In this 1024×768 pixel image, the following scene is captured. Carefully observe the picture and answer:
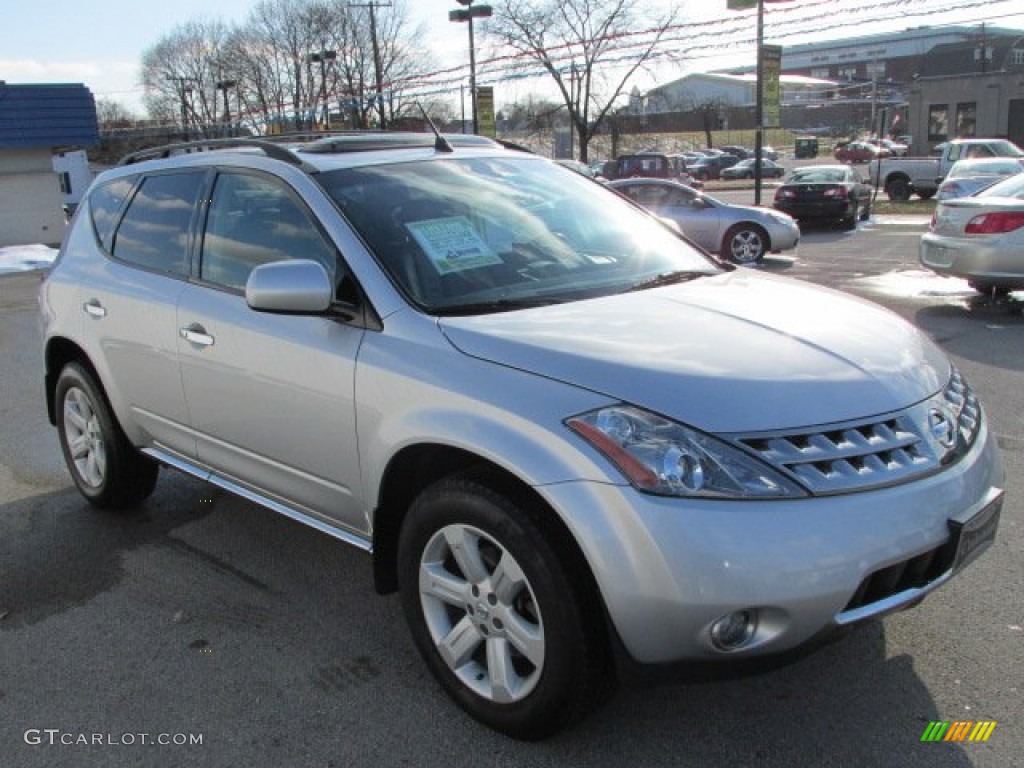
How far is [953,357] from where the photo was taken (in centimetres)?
A: 748

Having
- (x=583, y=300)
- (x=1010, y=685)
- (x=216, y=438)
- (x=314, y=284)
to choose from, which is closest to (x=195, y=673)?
(x=216, y=438)

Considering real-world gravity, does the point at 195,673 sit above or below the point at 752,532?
below

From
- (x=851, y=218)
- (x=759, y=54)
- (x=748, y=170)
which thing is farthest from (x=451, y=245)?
(x=748, y=170)

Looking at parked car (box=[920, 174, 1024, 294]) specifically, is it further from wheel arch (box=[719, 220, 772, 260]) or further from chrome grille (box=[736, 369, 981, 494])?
chrome grille (box=[736, 369, 981, 494])

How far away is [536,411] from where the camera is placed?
2.44 meters

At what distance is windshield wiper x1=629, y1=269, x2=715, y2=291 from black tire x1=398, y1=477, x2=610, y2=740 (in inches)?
43.3

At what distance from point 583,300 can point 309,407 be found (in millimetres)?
1011

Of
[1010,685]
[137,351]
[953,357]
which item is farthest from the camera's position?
[953,357]

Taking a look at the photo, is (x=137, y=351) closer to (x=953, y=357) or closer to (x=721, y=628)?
(x=721, y=628)

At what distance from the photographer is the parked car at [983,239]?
29.7 feet

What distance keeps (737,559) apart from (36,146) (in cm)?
3011

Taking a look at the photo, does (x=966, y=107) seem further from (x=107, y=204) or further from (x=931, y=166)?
(x=107, y=204)

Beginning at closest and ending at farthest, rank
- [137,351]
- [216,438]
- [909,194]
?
[216,438] → [137,351] → [909,194]

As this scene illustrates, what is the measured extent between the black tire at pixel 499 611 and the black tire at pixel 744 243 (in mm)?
13102
